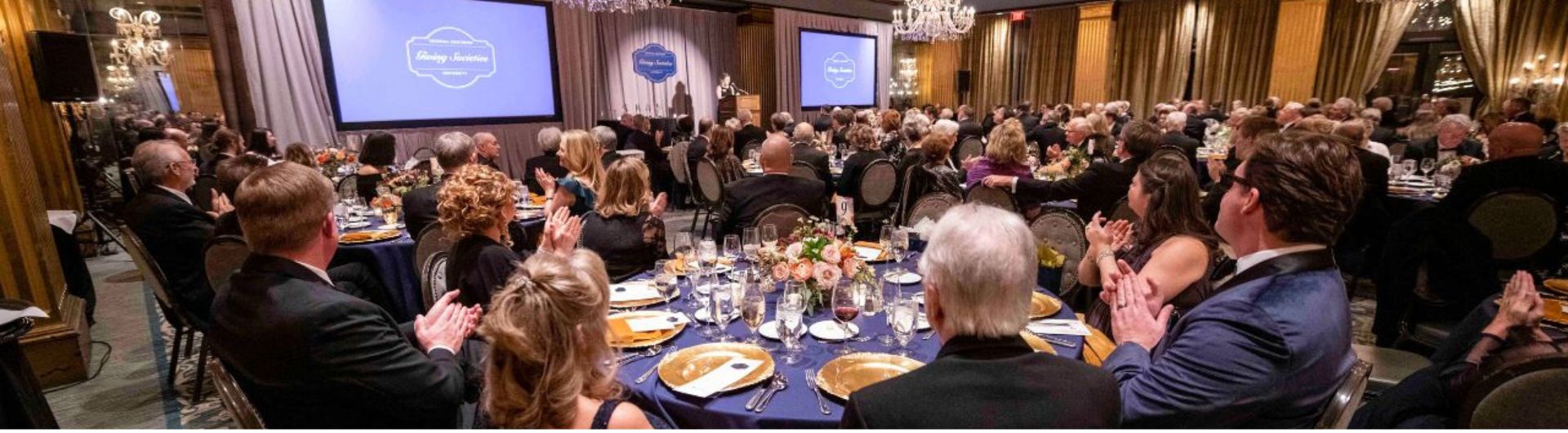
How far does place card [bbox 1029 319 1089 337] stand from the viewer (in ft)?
7.11

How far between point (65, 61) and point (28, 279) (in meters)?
3.84

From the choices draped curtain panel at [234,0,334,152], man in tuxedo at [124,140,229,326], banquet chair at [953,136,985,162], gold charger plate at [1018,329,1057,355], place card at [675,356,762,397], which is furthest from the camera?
banquet chair at [953,136,985,162]

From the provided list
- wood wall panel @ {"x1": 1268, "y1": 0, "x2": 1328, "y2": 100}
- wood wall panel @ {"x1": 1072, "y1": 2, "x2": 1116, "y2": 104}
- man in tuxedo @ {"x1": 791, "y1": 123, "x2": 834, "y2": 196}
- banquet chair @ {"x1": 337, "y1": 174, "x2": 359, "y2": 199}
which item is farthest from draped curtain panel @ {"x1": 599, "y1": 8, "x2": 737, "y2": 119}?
wood wall panel @ {"x1": 1268, "y1": 0, "x2": 1328, "y2": 100}

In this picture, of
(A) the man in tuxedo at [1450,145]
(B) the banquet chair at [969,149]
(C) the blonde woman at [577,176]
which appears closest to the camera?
(C) the blonde woman at [577,176]

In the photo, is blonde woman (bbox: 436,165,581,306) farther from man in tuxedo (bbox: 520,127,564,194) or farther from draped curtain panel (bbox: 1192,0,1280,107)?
draped curtain panel (bbox: 1192,0,1280,107)

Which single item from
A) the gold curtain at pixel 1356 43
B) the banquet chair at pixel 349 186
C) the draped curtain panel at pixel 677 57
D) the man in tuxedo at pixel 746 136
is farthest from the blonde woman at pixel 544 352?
the gold curtain at pixel 1356 43

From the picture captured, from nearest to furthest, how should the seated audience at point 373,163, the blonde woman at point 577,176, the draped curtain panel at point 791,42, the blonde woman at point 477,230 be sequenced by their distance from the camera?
the blonde woman at point 477,230 → the blonde woman at point 577,176 → the seated audience at point 373,163 → the draped curtain panel at point 791,42

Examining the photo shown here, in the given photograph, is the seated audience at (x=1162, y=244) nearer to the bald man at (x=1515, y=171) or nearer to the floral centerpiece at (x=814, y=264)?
the floral centerpiece at (x=814, y=264)

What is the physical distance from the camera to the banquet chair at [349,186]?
5.39 meters

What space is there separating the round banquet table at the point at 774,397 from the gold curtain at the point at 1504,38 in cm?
1313

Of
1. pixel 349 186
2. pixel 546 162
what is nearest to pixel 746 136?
pixel 546 162

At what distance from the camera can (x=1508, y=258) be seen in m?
3.88

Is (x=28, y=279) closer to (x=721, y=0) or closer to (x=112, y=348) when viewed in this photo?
(x=112, y=348)

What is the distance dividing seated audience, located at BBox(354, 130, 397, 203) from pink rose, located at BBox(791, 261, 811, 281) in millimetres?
4718
